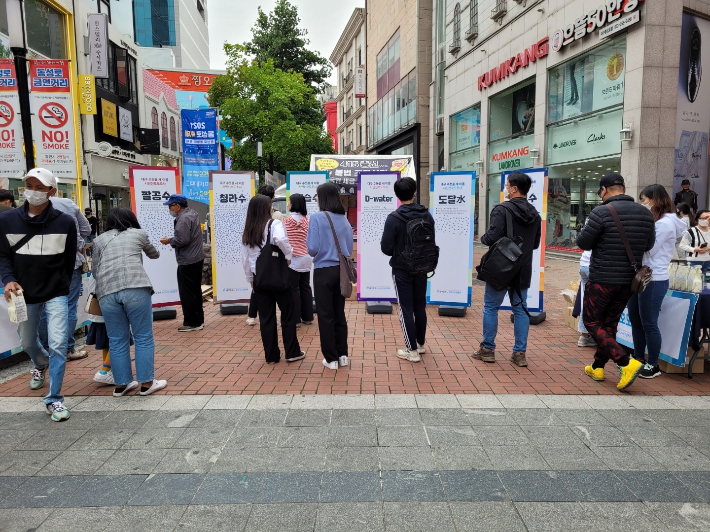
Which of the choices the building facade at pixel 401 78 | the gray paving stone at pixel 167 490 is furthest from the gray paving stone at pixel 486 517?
the building facade at pixel 401 78

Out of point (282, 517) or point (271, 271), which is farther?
point (271, 271)

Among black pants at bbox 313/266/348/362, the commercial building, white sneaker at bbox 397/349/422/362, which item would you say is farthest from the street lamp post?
the commercial building

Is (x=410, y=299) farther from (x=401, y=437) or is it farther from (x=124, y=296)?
(x=124, y=296)

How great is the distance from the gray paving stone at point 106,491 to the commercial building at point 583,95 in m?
11.7

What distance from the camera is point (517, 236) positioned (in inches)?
190

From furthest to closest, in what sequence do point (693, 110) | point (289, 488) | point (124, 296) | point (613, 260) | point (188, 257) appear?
point (693, 110) < point (188, 257) < point (613, 260) < point (124, 296) < point (289, 488)

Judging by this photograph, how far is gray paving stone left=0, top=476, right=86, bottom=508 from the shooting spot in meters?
2.66

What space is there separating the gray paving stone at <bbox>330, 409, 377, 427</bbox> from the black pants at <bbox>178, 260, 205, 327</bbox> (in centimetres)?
345

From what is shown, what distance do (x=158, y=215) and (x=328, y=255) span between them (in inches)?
140

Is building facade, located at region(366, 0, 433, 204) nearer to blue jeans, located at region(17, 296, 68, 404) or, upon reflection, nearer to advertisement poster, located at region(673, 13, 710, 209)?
advertisement poster, located at region(673, 13, 710, 209)

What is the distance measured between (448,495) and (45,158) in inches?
327

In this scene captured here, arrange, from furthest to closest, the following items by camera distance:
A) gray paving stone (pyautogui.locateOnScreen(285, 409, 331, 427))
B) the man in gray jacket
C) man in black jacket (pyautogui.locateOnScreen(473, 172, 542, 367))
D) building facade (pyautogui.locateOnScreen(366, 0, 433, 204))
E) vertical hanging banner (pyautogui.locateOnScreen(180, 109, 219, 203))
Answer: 1. building facade (pyautogui.locateOnScreen(366, 0, 433, 204))
2. vertical hanging banner (pyautogui.locateOnScreen(180, 109, 219, 203))
3. the man in gray jacket
4. man in black jacket (pyautogui.locateOnScreen(473, 172, 542, 367))
5. gray paving stone (pyautogui.locateOnScreen(285, 409, 331, 427))

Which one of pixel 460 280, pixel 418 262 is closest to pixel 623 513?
pixel 418 262

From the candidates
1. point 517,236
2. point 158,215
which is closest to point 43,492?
point 517,236
